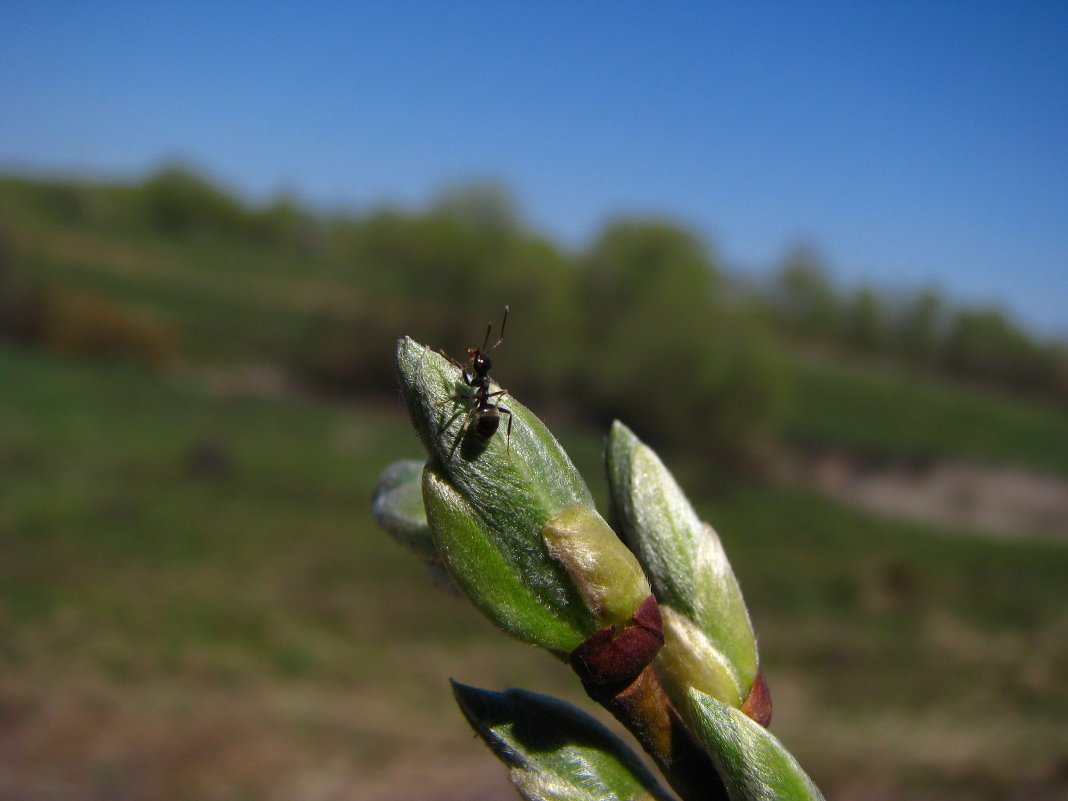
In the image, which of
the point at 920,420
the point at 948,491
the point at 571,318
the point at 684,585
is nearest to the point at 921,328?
the point at 920,420

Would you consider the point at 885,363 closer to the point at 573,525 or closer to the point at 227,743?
the point at 227,743

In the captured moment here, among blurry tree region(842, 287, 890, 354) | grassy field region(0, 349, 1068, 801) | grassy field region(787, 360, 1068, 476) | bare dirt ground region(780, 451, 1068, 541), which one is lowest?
grassy field region(0, 349, 1068, 801)

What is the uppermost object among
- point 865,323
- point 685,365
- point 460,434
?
point 865,323

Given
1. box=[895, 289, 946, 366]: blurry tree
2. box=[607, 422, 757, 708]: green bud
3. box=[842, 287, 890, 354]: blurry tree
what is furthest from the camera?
box=[842, 287, 890, 354]: blurry tree

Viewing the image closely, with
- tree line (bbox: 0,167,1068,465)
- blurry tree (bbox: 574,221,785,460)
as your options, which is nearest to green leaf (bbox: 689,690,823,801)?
tree line (bbox: 0,167,1068,465)

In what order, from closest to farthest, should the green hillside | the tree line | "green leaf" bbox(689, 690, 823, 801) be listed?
"green leaf" bbox(689, 690, 823, 801)
the green hillside
the tree line

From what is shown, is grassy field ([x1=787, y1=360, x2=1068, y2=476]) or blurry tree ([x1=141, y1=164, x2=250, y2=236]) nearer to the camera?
grassy field ([x1=787, y1=360, x2=1068, y2=476])

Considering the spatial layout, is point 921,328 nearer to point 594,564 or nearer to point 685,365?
point 685,365

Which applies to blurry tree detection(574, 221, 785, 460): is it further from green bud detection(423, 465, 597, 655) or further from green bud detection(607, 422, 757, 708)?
green bud detection(423, 465, 597, 655)

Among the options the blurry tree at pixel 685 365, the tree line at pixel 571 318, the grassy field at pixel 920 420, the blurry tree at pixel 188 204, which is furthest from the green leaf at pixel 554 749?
the blurry tree at pixel 188 204
